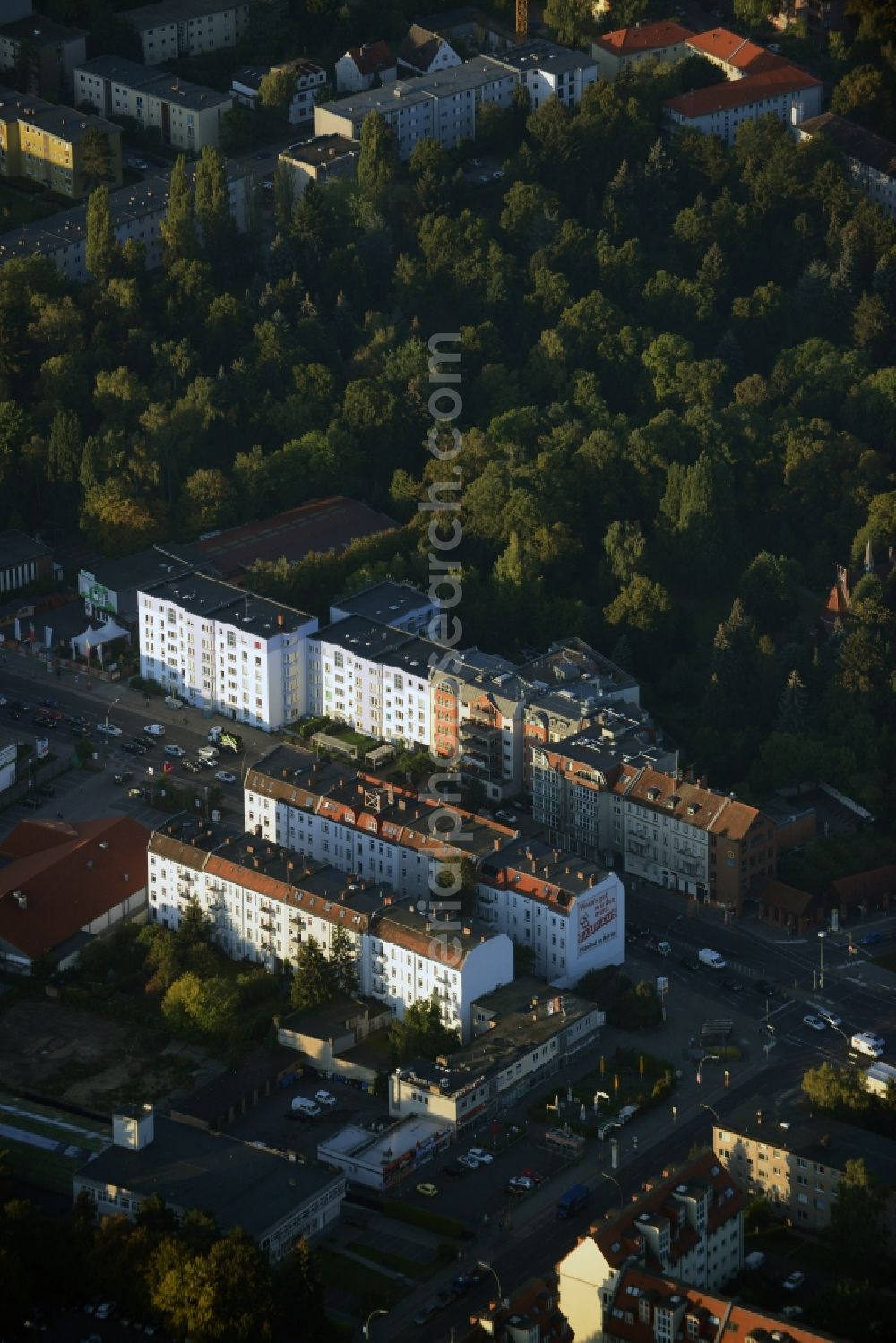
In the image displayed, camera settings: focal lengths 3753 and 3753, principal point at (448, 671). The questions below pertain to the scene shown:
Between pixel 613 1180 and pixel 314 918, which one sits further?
pixel 314 918

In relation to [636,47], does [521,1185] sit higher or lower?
lower

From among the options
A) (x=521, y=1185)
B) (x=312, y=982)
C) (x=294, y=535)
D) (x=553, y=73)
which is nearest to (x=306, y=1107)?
(x=312, y=982)

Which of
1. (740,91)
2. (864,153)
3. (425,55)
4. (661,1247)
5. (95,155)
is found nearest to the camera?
(661,1247)

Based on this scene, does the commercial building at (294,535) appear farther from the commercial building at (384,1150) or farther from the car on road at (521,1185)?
the car on road at (521,1185)

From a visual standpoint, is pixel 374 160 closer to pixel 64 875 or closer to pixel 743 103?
pixel 743 103

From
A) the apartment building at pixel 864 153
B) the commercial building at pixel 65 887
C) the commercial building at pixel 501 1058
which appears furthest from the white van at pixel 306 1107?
the apartment building at pixel 864 153

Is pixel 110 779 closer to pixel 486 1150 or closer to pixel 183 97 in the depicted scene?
pixel 486 1150
